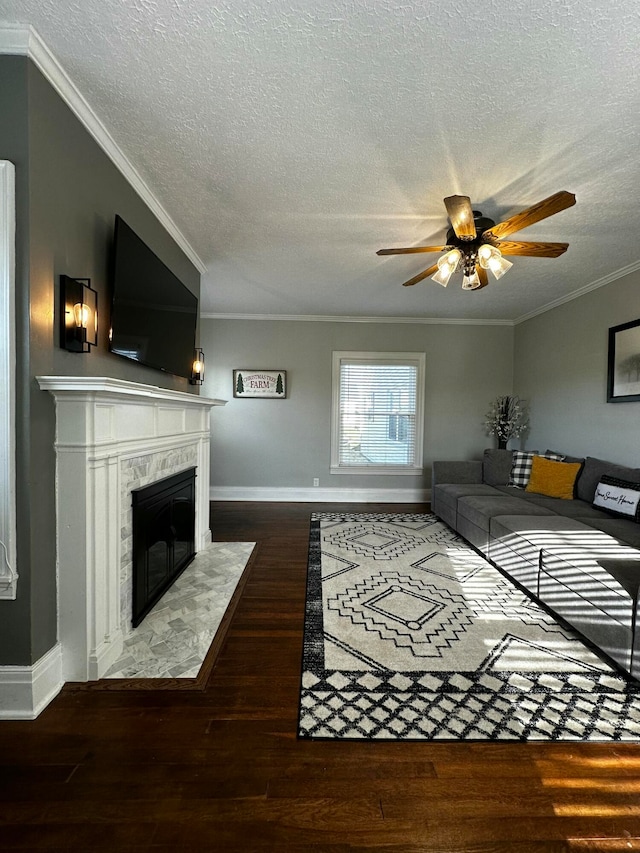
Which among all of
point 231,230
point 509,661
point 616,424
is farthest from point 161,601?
point 616,424

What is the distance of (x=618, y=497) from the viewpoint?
11.3 ft

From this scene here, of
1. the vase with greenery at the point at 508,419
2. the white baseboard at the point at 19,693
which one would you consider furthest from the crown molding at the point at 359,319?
the white baseboard at the point at 19,693

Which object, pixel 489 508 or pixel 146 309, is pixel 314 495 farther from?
pixel 146 309

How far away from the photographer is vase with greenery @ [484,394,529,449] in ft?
18.5

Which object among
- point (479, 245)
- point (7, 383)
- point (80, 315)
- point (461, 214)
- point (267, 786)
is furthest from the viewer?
point (479, 245)

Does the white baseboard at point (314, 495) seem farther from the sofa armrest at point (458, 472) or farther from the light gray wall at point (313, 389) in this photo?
the sofa armrest at point (458, 472)

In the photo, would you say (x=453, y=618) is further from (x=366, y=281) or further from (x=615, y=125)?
(x=366, y=281)

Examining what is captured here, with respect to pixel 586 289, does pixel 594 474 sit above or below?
below

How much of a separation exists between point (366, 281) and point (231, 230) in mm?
1633

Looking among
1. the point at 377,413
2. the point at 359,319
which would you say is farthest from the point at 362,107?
the point at 377,413

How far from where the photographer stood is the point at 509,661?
7.17 feet

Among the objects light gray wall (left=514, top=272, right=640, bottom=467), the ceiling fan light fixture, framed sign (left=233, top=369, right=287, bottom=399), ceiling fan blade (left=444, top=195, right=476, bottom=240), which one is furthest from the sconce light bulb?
light gray wall (left=514, top=272, right=640, bottom=467)

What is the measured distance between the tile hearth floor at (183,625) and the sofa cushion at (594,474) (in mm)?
3277

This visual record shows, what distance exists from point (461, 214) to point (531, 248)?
62 cm
